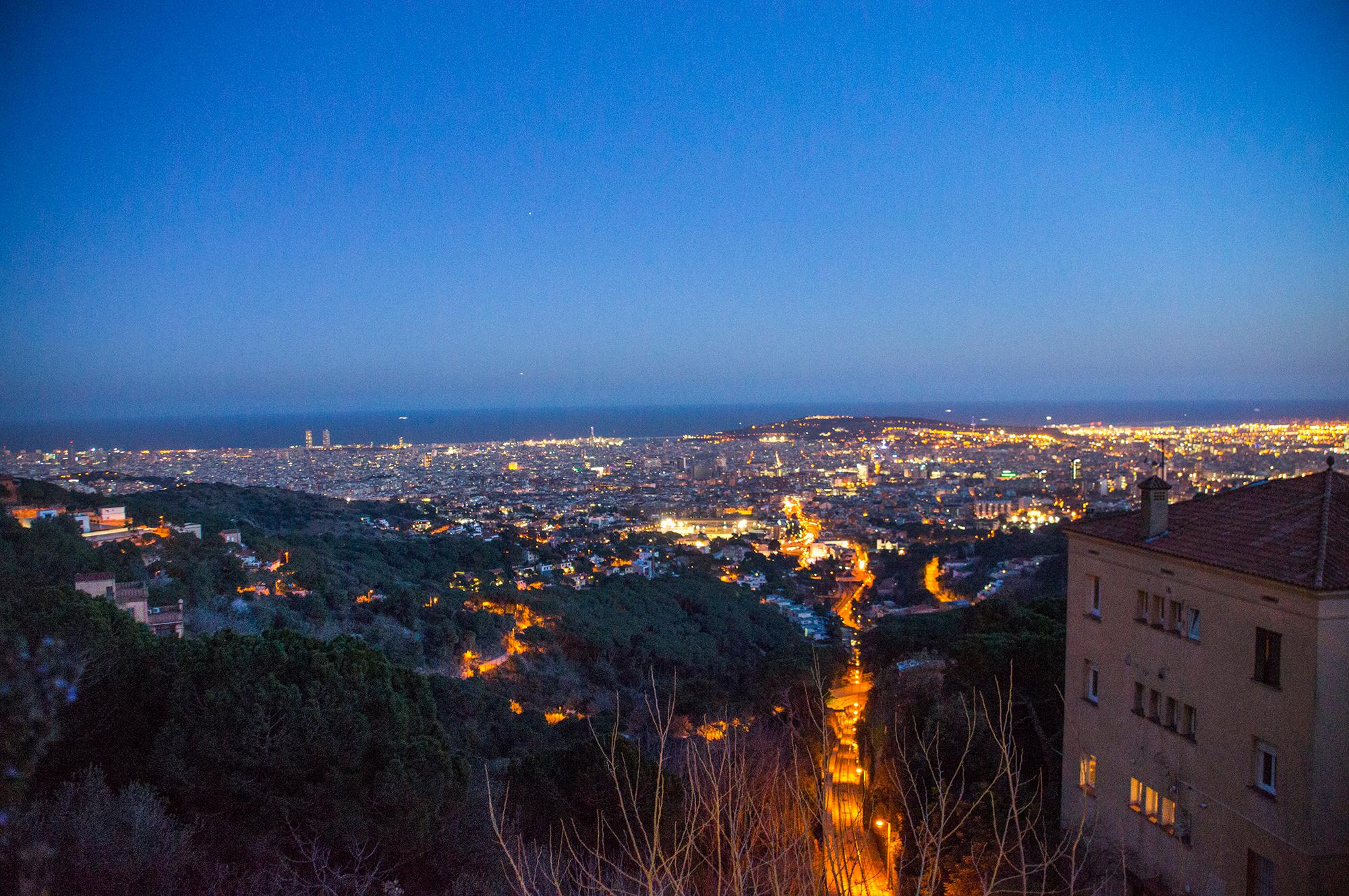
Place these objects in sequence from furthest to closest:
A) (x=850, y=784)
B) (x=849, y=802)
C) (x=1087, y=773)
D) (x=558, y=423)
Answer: (x=558, y=423) → (x=850, y=784) → (x=849, y=802) → (x=1087, y=773)

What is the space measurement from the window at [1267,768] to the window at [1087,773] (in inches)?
72.0

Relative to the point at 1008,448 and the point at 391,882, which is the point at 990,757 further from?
the point at 1008,448

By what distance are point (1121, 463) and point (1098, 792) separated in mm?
25664

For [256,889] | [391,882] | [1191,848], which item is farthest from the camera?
[1191,848]

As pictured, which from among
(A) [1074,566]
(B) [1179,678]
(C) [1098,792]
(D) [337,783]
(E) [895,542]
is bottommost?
(E) [895,542]

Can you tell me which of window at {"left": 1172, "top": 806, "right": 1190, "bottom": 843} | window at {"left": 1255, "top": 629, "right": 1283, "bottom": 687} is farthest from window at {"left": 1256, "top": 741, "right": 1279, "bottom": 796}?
window at {"left": 1172, "top": 806, "right": 1190, "bottom": 843}

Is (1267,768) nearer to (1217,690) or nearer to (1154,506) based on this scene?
(1217,690)

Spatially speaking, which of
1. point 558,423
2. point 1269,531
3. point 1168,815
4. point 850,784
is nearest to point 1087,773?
point 1168,815

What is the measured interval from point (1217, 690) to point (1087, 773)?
1.87 m

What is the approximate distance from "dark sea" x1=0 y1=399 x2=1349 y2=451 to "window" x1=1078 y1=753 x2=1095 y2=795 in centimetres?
1412

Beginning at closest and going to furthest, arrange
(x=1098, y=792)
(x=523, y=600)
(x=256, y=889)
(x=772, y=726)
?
(x=256, y=889) < (x=1098, y=792) < (x=772, y=726) < (x=523, y=600)

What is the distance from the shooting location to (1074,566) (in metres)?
7.95

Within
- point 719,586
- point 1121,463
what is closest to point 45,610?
point 719,586

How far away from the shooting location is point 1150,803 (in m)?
6.59
